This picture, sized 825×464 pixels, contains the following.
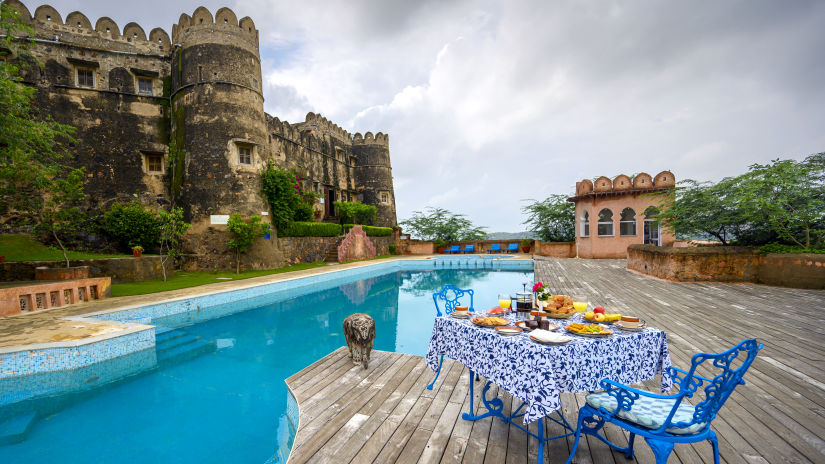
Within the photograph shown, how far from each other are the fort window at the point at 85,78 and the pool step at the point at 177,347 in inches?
473

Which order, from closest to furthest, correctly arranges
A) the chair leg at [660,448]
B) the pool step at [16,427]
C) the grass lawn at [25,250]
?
1. the chair leg at [660,448]
2. the pool step at [16,427]
3. the grass lawn at [25,250]

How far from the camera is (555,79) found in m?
12.2

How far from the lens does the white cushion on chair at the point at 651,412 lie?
1727mm

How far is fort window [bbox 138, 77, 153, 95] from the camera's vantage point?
1315cm

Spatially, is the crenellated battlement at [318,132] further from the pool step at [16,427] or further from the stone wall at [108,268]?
the pool step at [16,427]

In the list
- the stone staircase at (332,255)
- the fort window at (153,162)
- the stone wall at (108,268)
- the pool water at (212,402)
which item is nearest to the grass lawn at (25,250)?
the stone wall at (108,268)

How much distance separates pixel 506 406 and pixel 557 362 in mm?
1181

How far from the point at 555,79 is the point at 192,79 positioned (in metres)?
13.9

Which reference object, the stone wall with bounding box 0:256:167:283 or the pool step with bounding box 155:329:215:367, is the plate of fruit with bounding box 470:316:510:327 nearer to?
the pool step with bounding box 155:329:215:367

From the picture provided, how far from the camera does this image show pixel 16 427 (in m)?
3.39

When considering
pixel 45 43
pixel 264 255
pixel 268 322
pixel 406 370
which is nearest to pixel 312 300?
pixel 268 322

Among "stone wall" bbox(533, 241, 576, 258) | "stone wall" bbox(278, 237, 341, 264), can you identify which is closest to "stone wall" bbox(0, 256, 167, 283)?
"stone wall" bbox(278, 237, 341, 264)

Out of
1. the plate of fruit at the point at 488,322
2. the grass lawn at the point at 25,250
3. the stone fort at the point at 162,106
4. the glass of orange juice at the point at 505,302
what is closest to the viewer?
the plate of fruit at the point at 488,322

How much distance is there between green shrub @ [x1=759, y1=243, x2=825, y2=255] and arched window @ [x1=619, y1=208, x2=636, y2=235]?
284 inches
